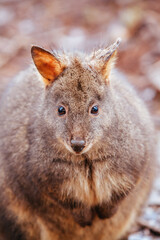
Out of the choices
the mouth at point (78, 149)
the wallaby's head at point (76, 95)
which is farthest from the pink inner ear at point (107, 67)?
the mouth at point (78, 149)

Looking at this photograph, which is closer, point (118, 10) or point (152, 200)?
point (152, 200)

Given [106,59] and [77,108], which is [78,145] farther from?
[106,59]

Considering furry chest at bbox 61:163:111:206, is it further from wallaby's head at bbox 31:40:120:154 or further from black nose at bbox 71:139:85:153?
black nose at bbox 71:139:85:153

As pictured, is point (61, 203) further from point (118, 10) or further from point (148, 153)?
point (118, 10)

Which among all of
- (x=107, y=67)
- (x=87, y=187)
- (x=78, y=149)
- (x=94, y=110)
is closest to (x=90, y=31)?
(x=107, y=67)

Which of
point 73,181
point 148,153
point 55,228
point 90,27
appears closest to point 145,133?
point 148,153

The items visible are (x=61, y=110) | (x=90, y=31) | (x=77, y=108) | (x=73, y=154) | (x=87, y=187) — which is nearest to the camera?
(x=77, y=108)

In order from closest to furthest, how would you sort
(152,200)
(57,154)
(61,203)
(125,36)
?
(57,154) < (61,203) < (152,200) < (125,36)
